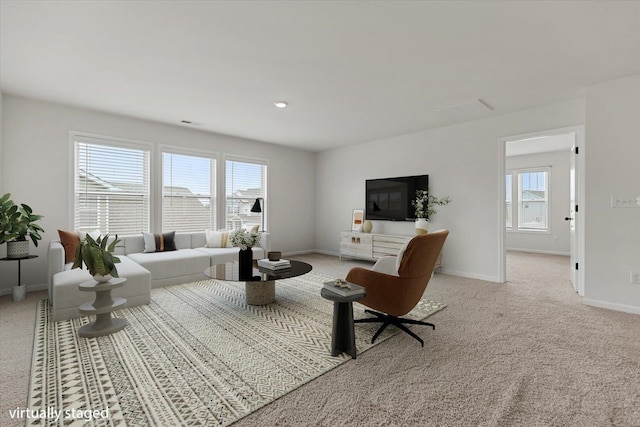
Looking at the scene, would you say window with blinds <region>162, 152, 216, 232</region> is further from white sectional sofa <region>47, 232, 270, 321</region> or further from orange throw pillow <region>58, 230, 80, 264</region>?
orange throw pillow <region>58, 230, 80, 264</region>

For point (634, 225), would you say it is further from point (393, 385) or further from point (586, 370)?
point (393, 385)

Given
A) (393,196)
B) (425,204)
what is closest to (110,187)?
(393,196)

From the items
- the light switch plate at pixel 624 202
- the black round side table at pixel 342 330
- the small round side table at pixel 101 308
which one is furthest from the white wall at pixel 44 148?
the light switch plate at pixel 624 202

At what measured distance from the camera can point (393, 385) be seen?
194cm

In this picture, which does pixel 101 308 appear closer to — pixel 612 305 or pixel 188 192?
pixel 188 192

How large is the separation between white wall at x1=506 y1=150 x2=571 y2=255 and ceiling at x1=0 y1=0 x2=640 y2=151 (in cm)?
431

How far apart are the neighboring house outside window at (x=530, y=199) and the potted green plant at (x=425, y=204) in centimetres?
417

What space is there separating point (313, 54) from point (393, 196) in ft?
12.1

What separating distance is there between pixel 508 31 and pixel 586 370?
2677mm

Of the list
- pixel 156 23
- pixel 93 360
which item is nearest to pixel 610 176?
pixel 156 23

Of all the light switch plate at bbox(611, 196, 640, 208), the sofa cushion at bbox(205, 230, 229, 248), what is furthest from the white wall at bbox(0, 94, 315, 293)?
the light switch plate at bbox(611, 196, 640, 208)

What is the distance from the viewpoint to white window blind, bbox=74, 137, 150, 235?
4.53 metres

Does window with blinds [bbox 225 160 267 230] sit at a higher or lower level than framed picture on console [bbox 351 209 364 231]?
higher

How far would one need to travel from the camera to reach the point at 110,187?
478cm
